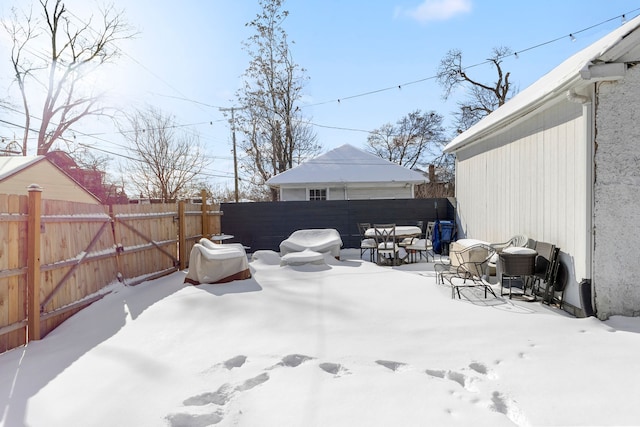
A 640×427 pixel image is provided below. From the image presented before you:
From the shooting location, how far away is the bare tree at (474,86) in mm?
19172

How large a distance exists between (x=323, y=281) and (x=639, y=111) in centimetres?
453

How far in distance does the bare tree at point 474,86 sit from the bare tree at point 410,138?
517cm

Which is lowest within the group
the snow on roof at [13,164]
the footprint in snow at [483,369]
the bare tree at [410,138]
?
the footprint in snow at [483,369]

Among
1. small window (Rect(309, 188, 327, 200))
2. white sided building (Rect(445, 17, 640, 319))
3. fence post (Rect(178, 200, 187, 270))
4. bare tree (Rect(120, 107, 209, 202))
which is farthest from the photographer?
bare tree (Rect(120, 107, 209, 202))

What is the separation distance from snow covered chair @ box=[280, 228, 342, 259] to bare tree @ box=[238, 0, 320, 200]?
12.6 meters

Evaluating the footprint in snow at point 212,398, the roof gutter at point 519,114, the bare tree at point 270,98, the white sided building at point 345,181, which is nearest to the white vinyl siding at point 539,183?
the roof gutter at point 519,114

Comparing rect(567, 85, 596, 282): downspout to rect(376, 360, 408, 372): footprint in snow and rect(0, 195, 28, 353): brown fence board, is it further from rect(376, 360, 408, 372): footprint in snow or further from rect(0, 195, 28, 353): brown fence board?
rect(0, 195, 28, 353): brown fence board

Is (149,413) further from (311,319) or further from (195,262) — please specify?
(195,262)

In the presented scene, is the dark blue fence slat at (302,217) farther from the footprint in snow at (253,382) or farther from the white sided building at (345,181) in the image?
the footprint in snow at (253,382)

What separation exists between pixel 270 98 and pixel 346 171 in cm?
710

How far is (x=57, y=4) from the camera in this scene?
56.1 ft

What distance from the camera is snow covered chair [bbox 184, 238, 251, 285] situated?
5719 mm

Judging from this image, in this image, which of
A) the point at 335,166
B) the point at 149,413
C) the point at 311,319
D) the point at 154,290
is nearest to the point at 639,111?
the point at 311,319

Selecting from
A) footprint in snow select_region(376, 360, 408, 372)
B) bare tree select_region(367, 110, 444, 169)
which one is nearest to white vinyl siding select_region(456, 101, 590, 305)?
footprint in snow select_region(376, 360, 408, 372)
